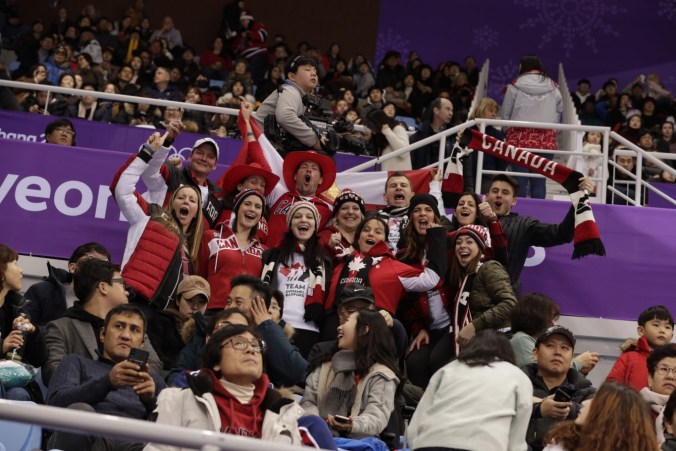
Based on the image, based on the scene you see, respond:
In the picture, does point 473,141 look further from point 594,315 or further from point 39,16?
point 39,16

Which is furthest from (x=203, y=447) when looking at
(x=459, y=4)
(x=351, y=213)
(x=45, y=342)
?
(x=459, y=4)

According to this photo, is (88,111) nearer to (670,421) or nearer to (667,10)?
(670,421)

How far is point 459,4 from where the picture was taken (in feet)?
73.4

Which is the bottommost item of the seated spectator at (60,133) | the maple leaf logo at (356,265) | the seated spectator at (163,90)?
the maple leaf logo at (356,265)

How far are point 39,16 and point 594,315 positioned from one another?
14694 millimetres

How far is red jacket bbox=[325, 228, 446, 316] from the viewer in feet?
28.3

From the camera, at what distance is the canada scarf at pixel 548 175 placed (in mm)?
9453

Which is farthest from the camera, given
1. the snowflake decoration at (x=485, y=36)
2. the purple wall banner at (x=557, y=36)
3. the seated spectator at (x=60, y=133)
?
the snowflake decoration at (x=485, y=36)

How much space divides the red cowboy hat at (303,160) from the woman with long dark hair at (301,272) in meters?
0.87

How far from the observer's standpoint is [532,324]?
7.96 meters

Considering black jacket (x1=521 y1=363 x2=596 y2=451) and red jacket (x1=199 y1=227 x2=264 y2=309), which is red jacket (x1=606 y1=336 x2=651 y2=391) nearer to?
black jacket (x1=521 y1=363 x2=596 y2=451)

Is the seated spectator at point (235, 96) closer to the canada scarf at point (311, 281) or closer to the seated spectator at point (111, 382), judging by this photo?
the canada scarf at point (311, 281)

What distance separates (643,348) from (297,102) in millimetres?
3628

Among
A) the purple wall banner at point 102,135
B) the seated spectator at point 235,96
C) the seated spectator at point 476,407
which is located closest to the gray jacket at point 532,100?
the purple wall banner at point 102,135
